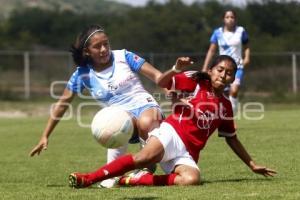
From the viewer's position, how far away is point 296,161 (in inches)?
339

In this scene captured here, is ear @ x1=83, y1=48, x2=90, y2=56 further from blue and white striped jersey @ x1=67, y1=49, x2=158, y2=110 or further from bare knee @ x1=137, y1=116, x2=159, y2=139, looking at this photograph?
bare knee @ x1=137, y1=116, x2=159, y2=139

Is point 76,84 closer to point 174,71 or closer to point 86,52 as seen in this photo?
point 86,52

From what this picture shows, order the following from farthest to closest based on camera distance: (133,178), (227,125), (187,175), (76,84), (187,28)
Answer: (187,28) → (76,84) → (227,125) → (133,178) → (187,175)

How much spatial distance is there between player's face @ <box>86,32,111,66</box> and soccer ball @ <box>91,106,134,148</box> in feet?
2.22

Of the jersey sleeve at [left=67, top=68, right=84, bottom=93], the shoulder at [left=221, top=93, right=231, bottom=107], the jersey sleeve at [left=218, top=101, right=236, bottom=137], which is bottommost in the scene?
the jersey sleeve at [left=218, top=101, right=236, bottom=137]

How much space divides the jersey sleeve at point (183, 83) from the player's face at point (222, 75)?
0.61 feet

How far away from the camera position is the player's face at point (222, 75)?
7.03 metres

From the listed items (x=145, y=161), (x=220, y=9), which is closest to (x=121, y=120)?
(x=145, y=161)

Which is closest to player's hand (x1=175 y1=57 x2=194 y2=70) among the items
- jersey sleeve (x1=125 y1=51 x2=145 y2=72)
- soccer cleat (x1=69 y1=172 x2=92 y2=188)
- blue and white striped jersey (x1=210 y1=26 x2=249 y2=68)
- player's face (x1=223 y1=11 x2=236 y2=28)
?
jersey sleeve (x1=125 y1=51 x2=145 y2=72)

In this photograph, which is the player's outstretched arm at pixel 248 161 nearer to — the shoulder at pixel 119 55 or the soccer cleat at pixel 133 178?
the soccer cleat at pixel 133 178

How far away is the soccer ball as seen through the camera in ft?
22.0

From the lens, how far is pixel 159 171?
845cm

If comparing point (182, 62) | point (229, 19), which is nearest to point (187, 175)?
point (182, 62)

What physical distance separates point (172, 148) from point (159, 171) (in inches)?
62.7
